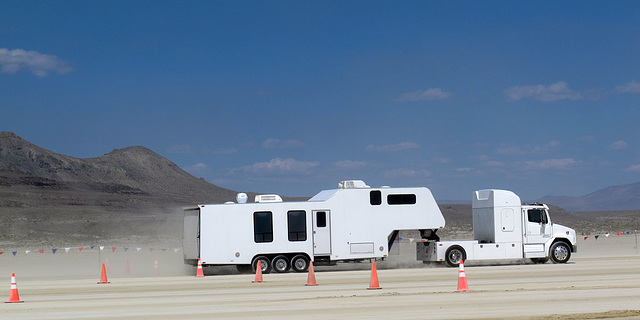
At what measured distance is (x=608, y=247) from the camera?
153 ft

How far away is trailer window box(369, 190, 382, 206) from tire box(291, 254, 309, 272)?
3.14m

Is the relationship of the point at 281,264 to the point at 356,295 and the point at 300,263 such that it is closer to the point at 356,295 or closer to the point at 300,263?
the point at 300,263

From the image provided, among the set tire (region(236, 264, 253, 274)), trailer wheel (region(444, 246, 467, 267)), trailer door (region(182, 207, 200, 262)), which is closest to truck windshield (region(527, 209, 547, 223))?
trailer wheel (region(444, 246, 467, 267))

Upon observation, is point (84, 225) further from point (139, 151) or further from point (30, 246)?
point (139, 151)

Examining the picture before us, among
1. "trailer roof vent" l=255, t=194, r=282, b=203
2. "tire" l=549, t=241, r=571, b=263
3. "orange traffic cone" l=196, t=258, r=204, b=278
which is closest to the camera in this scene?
"orange traffic cone" l=196, t=258, r=204, b=278

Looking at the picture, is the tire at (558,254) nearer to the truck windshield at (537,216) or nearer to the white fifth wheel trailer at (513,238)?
the white fifth wheel trailer at (513,238)

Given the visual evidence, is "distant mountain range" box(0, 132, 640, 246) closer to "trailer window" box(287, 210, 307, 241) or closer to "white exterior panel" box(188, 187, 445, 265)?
"white exterior panel" box(188, 187, 445, 265)

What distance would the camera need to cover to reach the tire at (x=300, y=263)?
28516 mm

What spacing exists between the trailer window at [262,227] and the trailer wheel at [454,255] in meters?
6.57

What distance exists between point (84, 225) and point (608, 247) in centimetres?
5121

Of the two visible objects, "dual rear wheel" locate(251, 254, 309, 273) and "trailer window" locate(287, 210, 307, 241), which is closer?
"dual rear wheel" locate(251, 254, 309, 273)

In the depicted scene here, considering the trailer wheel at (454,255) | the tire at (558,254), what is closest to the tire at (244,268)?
the trailer wheel at (454,255)

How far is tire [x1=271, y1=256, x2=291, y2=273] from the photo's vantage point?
28.4m

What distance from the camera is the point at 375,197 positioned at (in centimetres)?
2917
